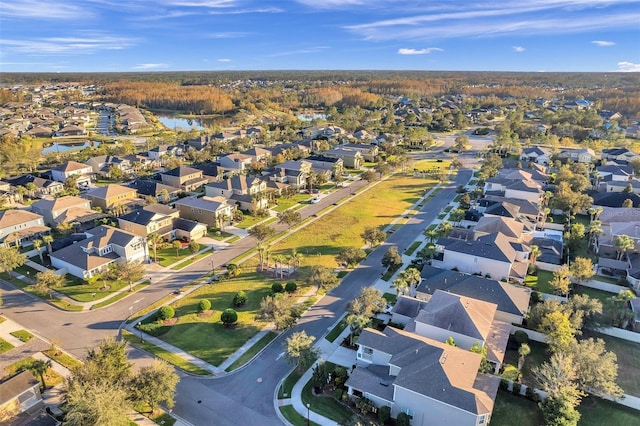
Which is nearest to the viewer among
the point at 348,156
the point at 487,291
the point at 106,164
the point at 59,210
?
the point at 487,291

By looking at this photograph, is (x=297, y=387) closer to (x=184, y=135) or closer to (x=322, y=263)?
(x=322, y=263)

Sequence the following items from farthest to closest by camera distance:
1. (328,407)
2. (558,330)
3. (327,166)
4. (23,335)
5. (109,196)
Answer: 1. (327,166)
2. (109,196)
3. (23,335)
4. (558,330)
5. (328,407)

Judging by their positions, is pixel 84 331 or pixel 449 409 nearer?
pixel 449 409

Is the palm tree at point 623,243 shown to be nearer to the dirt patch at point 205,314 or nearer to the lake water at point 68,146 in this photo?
the dirt patch at point 205,314

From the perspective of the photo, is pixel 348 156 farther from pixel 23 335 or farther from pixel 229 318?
pixel 23 335

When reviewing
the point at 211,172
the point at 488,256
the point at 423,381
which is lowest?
the point at 423,381

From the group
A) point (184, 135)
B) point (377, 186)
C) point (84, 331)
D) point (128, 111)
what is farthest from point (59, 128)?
point (84, 331)

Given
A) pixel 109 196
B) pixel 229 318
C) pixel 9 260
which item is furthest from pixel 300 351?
pixel 109 196
